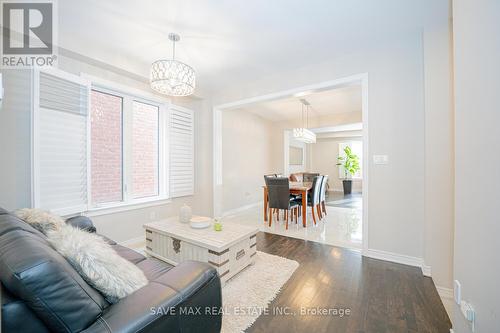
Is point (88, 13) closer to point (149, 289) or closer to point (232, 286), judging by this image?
point (149, 289)

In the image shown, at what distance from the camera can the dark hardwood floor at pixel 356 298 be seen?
146 cm

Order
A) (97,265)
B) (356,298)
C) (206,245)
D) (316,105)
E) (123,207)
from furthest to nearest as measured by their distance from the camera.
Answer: (316,105), (123,207), (206,245), (356,298), (97,265)

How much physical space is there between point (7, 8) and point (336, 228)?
5.02 m

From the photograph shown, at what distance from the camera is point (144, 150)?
339 centimetres

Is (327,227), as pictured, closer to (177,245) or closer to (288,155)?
(177,245)

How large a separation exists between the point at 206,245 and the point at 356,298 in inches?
55.2

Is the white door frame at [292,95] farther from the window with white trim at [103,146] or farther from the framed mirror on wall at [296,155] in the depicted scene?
the framed mirror on wall at [296,155]

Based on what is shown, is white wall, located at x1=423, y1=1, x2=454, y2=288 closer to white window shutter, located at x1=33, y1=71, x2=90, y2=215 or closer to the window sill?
the window sill

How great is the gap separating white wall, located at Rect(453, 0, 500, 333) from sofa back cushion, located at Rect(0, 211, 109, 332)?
165cm

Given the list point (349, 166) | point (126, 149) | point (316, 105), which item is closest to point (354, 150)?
point (349, 166)

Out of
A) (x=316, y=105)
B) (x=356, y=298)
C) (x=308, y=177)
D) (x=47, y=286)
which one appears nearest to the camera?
(x=47, y=286)

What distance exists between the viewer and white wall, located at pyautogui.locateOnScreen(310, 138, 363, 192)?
29.1ft

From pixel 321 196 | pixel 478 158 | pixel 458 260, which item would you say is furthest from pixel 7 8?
pixel 321 196

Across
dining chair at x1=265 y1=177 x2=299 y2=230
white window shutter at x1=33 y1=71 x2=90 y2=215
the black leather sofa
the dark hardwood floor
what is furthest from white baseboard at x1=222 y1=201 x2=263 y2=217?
the black leather sofa
